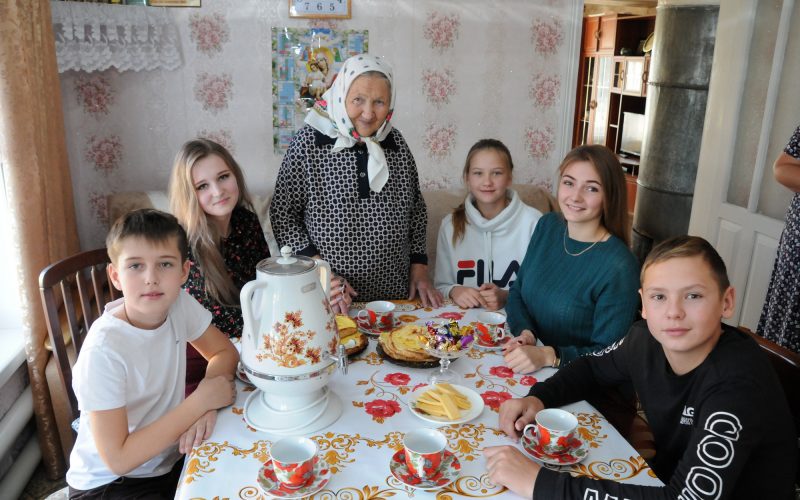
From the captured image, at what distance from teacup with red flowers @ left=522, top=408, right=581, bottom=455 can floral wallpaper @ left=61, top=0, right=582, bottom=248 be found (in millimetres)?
2030

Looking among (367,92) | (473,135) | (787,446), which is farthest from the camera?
(473,135)

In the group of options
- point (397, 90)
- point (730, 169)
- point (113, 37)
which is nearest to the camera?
point (113, 37)

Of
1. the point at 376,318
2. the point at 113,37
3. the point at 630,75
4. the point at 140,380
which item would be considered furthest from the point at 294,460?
the point at 630,75

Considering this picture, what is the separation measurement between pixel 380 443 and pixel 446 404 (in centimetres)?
16

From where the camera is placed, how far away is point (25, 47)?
200cm

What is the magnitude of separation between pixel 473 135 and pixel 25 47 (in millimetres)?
1911

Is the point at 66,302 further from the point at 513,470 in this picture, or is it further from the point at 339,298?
the point at 513,470

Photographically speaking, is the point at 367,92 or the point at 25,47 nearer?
the point at 367,92

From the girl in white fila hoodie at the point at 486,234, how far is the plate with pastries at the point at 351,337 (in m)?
0.61

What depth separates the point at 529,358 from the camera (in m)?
1.43

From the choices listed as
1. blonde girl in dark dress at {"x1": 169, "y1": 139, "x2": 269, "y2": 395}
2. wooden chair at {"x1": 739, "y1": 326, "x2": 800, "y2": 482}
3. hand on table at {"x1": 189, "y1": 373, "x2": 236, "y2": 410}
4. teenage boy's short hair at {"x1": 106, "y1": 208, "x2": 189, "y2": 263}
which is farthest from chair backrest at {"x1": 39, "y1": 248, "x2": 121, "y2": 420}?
wooden chair at {"x1": 739, "y1": 326, "x2": 800, "y2": 482}

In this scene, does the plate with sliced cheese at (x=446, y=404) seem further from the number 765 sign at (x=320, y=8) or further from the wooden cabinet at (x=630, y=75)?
the wooden cabinet at (x=630, y=75)

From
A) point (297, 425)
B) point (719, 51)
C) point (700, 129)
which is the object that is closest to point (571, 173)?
point (297, 425)

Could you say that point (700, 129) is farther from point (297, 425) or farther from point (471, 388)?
point (297, 425)
